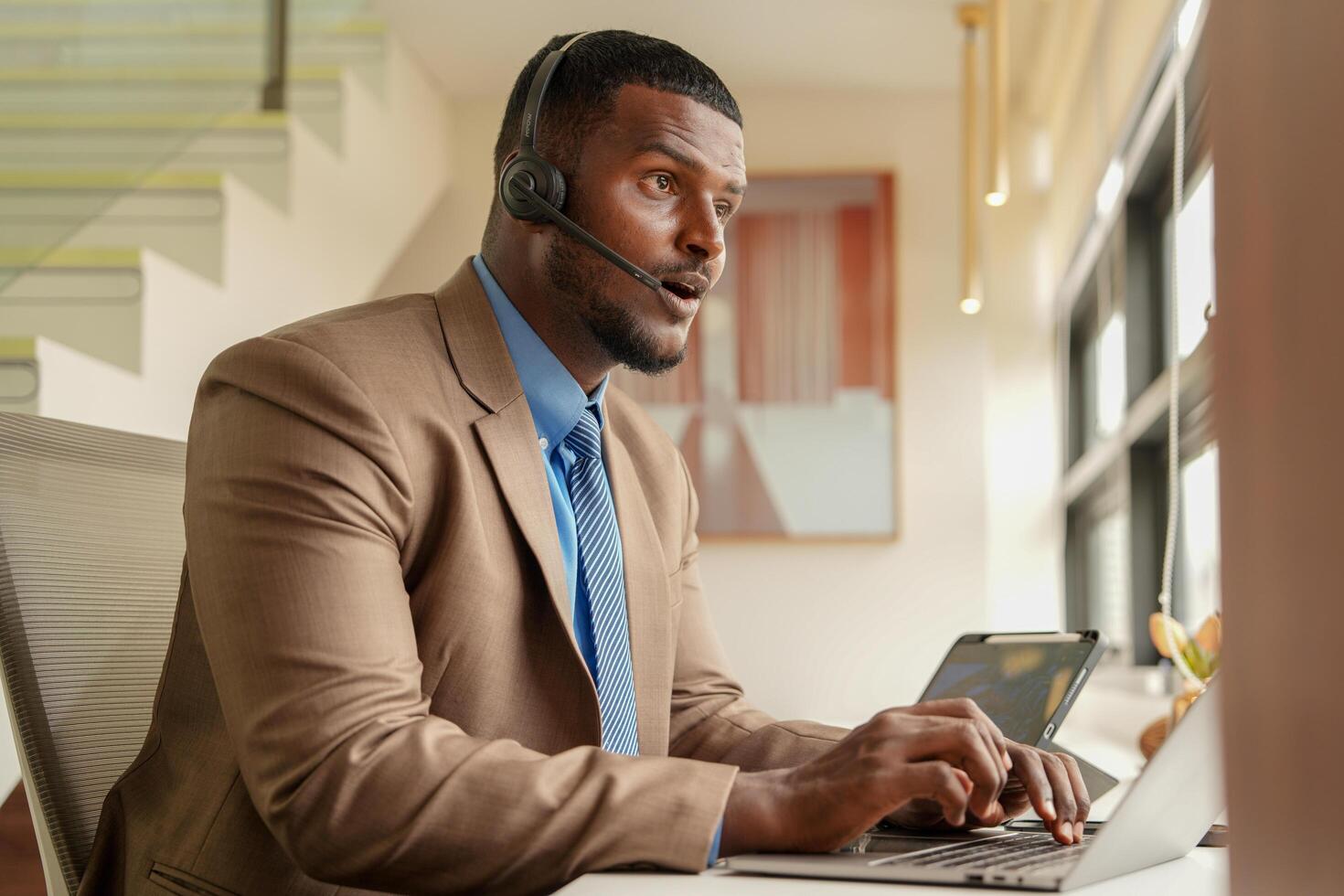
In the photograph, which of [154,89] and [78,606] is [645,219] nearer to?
[78,606]

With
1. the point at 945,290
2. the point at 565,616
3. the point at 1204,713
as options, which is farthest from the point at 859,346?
the point at 1204,713

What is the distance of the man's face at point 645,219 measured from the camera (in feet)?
4.09

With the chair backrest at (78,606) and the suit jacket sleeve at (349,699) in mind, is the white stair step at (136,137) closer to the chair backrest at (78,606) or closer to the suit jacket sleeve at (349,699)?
the chair backrest at (78,606)

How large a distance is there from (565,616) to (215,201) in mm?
2299

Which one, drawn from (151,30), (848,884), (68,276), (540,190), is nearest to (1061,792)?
(848,884)

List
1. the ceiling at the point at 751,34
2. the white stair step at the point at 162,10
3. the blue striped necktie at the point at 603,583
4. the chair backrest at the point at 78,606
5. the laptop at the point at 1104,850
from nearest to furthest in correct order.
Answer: the laptop at the point at 1104,850 < the chair backrest at the point at 78,606 < the blue striped necktie at the point at 603,583 < the white stair step at the point at 162,10 < the ceiling at the point at 751,34

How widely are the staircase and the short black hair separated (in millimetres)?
1406

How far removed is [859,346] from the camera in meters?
4.38

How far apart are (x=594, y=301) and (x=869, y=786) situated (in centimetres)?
60

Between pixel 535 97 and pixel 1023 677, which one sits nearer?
pixel 1023 677

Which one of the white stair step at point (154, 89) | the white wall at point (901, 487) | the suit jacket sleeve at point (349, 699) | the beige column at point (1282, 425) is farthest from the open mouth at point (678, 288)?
the white wall at point (901, 487)

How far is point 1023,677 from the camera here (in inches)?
46.4

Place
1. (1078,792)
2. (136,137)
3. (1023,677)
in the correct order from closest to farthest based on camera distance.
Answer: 1. (1078,792)
2. (1023,677)
3. (136,137)

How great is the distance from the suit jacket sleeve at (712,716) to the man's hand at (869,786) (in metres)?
0.33
